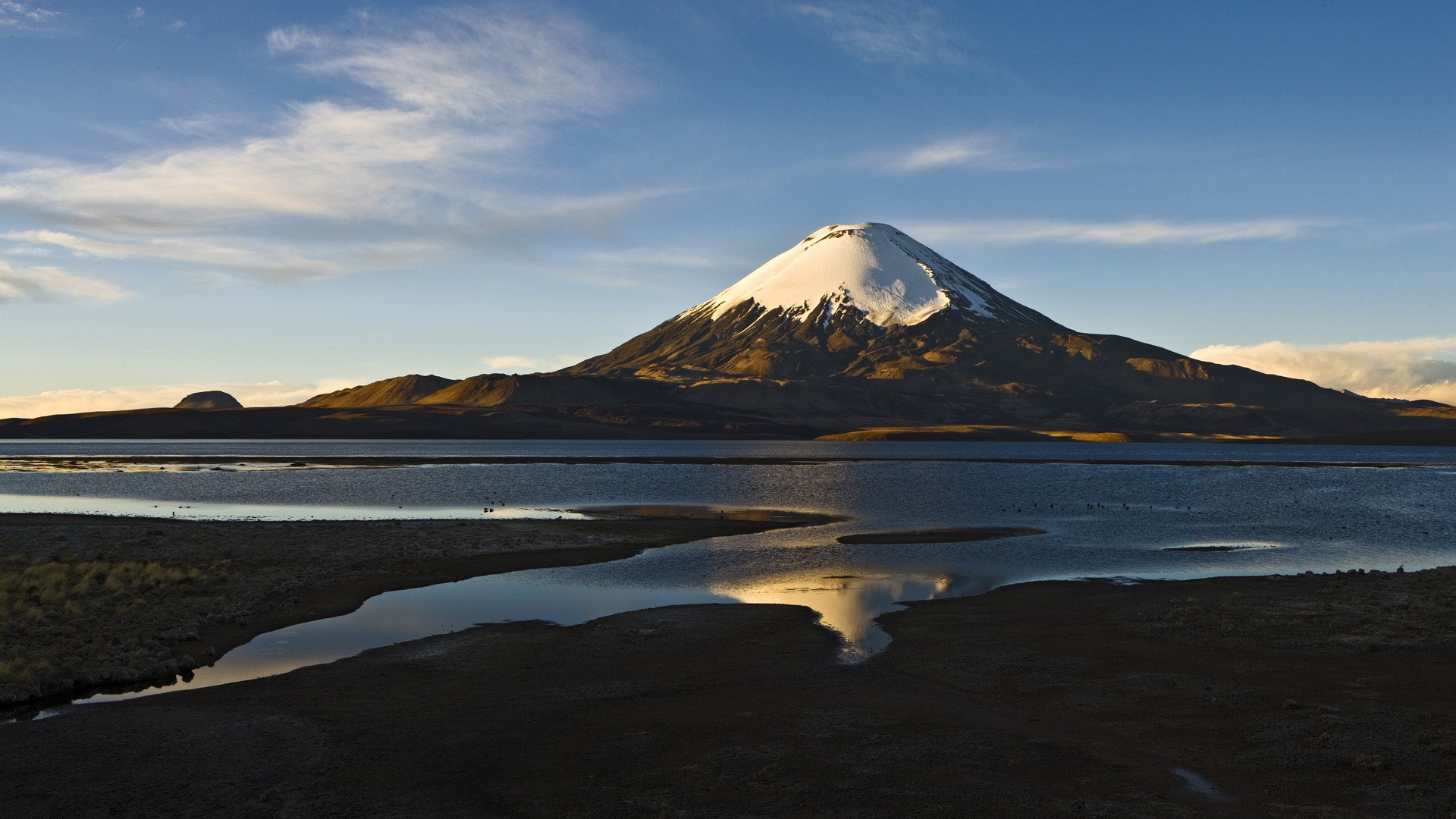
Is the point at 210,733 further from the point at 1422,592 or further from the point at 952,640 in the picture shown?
the point at 1422,592

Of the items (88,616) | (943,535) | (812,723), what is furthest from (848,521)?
(812,723)

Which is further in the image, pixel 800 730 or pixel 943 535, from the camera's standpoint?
pixel 943 535

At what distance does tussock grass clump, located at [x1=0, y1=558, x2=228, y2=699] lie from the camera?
67.9 feet

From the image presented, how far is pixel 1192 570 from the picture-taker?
38.0 metres

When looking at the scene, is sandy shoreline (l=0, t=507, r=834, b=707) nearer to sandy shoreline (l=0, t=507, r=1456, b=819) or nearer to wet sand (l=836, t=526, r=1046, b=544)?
sandy shoreline (l=0, t=507, r=1456, b=819)

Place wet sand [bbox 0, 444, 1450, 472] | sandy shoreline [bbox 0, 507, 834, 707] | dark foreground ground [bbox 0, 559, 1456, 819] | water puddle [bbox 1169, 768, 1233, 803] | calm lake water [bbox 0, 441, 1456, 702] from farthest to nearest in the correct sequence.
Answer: wet sand [bbox 0, 444, 1450, 472] < calm lake water [bbox 0, 441, 1456, 702] < sandy shoreline [bbox 0, 507, 834, 707] < dark foreground ground [bbox 0, 559, 1456, 819] < water puddle [bbox 1169, 768, 1233, 803]

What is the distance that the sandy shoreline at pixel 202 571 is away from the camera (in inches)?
→ 877

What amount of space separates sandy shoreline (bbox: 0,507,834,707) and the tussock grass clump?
47mm

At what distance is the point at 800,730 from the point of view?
669 inches

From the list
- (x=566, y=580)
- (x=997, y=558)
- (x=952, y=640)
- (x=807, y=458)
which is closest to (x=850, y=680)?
(x=952, y=640)

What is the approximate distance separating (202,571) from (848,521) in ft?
115

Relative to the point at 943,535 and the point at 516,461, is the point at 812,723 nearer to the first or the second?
the point at 943,535

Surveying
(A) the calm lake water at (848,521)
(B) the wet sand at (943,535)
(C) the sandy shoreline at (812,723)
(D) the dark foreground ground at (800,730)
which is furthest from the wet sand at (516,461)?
(D) the dark foreground ground at (800,730)

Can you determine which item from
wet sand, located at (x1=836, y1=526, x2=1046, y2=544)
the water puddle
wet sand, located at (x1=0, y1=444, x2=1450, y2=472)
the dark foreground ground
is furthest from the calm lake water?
the water puddle
